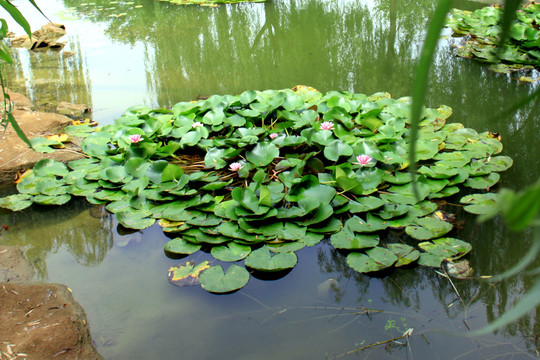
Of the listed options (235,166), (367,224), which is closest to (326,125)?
(235,166)

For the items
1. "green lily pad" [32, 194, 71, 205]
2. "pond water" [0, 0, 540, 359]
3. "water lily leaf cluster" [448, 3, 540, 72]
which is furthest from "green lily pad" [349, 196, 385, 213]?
"water lily leaf cluster" [448, 3, 540, 72]

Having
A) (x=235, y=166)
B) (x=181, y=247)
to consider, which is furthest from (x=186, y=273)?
(x=235, y=166)

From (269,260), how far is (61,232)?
0.99 metres

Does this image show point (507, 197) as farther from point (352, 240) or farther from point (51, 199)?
point (51, 199)

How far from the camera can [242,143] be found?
2.13 m

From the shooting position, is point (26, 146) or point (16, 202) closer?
point (16, 202)

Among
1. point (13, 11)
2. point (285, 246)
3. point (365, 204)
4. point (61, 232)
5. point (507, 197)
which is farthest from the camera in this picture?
point (61, 232)

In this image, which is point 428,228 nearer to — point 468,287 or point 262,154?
point 468,287

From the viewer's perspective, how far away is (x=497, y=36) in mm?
3459

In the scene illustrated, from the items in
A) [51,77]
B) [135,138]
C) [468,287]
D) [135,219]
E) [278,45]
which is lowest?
[468,287]

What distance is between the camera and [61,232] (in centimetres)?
198

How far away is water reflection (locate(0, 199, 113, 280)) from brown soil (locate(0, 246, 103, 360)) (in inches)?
7.6

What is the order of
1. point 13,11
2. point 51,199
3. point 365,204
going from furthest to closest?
point 51,199 → point 365,204 → point 13,11

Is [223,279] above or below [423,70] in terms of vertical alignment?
below
